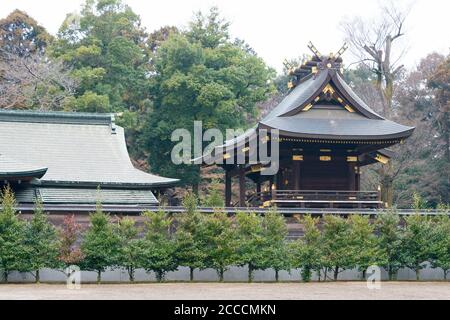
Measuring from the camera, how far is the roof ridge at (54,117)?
3528cm

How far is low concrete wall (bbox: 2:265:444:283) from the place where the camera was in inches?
1130

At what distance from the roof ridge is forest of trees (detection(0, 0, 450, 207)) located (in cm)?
1179

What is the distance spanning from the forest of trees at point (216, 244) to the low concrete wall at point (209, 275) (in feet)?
0.88

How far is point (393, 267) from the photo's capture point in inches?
1195

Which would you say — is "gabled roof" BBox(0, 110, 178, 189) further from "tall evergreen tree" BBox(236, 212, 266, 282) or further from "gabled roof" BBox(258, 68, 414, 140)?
"gabled roof" BBox(258, 68, 414, 140)

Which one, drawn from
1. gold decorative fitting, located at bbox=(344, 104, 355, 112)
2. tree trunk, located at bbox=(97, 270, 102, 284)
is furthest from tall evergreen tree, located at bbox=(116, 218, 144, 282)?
gold decorative fitting, located at bbox=(344, 104, 355, 112)

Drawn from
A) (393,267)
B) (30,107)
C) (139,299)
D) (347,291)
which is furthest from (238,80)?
(139,299)

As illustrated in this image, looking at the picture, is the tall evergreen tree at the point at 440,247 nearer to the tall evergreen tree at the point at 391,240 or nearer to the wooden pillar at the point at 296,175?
the tall evergreen tree at the point at 391,240

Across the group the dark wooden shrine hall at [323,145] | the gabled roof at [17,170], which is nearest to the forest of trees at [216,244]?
the gabled roof at [17,170]

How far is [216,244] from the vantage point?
2867cm

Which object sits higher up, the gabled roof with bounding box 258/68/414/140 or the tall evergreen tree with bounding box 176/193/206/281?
the gabled roof with bounding box 258/68/414/140

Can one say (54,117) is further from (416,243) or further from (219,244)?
(416,243)

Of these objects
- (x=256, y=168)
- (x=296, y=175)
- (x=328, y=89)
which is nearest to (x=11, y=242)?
(x=256, y=168)

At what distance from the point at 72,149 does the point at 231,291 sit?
44.2 feet
